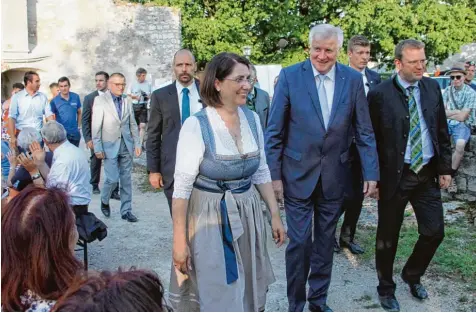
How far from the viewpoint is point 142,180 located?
32.2 ft

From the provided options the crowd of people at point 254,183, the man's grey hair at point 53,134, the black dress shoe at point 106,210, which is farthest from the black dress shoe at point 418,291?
the black dress shoe at point 106,210

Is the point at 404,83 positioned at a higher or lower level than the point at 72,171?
higher

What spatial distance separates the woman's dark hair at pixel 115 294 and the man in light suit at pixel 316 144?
8.01 ft

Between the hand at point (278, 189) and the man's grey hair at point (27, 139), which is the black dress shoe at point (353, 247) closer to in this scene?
the hand at point (278, 189)

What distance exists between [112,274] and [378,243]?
10.1 ft

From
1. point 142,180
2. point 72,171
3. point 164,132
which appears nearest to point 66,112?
point 142,180

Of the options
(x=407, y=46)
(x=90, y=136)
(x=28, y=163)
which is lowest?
(x=90, y=136)

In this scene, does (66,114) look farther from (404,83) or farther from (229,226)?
(229,226)

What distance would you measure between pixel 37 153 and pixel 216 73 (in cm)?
246

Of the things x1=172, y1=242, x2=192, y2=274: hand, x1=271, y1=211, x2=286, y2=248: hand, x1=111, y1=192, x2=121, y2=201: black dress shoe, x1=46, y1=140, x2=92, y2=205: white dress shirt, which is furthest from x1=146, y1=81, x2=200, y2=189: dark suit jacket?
x1=111, y1=192, x2=121, y2=201: black dress shoe

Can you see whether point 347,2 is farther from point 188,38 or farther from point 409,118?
point 409,118

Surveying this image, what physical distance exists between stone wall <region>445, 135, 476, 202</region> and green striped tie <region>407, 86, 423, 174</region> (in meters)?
3.85

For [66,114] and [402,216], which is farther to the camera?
[66,114]

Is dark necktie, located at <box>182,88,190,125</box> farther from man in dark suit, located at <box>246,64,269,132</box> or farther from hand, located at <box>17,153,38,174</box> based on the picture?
man in dark suit, located at <box>246,64,269,132</box>
